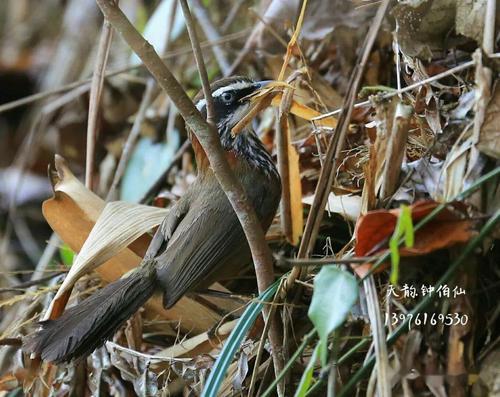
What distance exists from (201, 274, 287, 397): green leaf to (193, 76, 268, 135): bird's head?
3.19 ft

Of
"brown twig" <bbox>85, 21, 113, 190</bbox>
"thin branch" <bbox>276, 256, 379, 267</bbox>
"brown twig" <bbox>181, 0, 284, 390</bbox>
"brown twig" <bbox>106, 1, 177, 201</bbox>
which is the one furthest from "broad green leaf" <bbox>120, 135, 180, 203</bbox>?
"thin branch" <bbox>276, 256, 379, 267</bbox>

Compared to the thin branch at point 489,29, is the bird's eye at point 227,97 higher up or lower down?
higher up

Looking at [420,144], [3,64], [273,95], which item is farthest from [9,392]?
[3,64]

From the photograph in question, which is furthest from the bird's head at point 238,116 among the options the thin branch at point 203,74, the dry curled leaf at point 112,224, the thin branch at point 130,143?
the thin branch at point 203,74

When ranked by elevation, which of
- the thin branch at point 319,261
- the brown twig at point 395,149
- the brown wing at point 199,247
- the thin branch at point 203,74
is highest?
the thin branch at point 203,74

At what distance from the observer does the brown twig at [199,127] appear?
5.41 feet

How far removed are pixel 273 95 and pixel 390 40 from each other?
859 millimetres

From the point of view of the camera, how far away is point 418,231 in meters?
1.66

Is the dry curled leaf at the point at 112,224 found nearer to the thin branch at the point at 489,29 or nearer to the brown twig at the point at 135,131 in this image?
the brown twig at the point at 135,131

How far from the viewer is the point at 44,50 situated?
555 cm

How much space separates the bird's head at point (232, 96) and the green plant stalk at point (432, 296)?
1191 mm

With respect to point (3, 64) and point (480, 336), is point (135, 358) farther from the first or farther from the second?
point (3, 64)

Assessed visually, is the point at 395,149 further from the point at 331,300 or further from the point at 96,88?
the point at 96,88

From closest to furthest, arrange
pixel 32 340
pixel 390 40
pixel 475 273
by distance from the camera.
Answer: pixel 475 273, pixel 32 340, pixel 390 40
